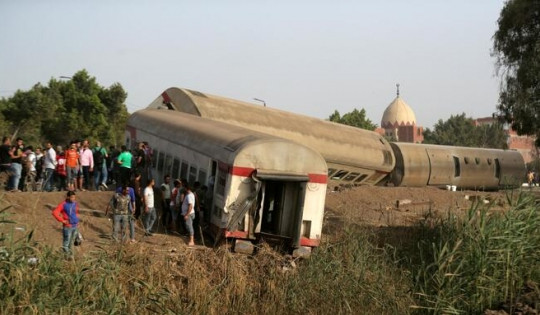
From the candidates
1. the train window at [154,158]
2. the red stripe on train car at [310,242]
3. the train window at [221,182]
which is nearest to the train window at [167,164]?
the train window at [154,158]

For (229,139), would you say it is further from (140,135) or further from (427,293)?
(140,135)

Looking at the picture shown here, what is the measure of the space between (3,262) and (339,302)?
20.2 feet

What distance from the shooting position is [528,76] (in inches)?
917

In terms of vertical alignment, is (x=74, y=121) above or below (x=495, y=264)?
above

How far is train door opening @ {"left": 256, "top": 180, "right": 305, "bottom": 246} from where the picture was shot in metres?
15.8

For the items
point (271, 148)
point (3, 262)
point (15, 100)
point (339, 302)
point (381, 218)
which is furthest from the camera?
point (15, 100)

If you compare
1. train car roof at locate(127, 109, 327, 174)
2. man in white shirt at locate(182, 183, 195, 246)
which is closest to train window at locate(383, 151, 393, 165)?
train car roof at locate(127, 109, 327, 174)

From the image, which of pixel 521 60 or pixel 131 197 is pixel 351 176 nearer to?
pixel 521 60

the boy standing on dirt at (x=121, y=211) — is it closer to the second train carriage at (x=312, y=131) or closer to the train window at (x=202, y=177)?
the train window at (x=202, y=177)

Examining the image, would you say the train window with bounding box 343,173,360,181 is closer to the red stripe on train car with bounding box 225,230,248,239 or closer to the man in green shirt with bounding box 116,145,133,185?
the man in green shirt with bounding box 116,145,133,185

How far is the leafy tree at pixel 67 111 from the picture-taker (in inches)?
1848

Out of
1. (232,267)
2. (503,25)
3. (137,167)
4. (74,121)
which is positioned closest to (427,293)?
(232,267)

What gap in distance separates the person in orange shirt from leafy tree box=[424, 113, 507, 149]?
66.0 metres

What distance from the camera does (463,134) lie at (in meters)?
83.3
